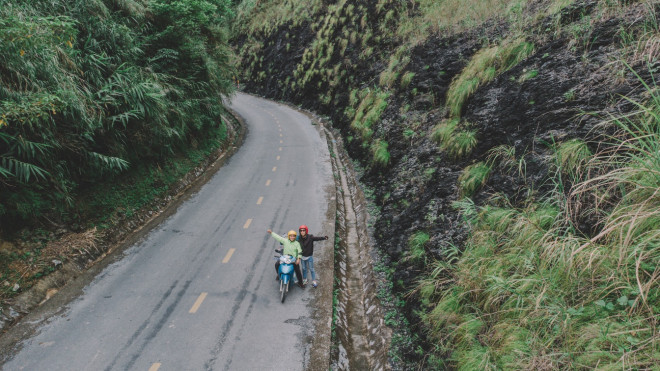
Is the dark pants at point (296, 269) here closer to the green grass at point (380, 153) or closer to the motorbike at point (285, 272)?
the motorbike at point (285, 272)

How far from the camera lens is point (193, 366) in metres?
5.36

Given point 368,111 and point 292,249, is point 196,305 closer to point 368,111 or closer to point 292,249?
point 292,249

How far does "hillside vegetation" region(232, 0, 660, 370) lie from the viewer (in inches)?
136

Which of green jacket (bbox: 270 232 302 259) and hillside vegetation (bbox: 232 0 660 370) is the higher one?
hillside vegetation (bbox: 232 0 660 370)

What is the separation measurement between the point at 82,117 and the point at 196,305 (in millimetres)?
5341

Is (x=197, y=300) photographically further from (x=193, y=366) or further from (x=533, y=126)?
(x=533, y=126)

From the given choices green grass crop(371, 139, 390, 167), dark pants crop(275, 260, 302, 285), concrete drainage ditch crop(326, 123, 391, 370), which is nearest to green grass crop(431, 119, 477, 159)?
green grass crop(371, 139, 390, 167)

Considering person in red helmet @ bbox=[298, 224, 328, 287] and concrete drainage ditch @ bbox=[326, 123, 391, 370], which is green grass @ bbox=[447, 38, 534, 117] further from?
person in red helmet @ bbox=[298, 224, 328, 287]

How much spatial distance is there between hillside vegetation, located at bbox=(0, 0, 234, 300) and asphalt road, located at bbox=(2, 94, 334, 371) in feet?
4.85

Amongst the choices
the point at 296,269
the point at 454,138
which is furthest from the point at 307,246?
the point at 454,138

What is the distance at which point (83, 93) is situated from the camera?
811 cm

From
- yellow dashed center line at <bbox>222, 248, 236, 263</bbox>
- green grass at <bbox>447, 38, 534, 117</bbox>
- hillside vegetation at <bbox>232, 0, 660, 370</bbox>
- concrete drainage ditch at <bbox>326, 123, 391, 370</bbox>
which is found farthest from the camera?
green grass at <bbox>447, 38, 534, 117</bbox>

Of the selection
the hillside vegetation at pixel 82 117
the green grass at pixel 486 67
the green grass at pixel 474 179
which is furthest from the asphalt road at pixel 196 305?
the green grass at pixel 486 67

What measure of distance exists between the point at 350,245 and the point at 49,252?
7.66m
